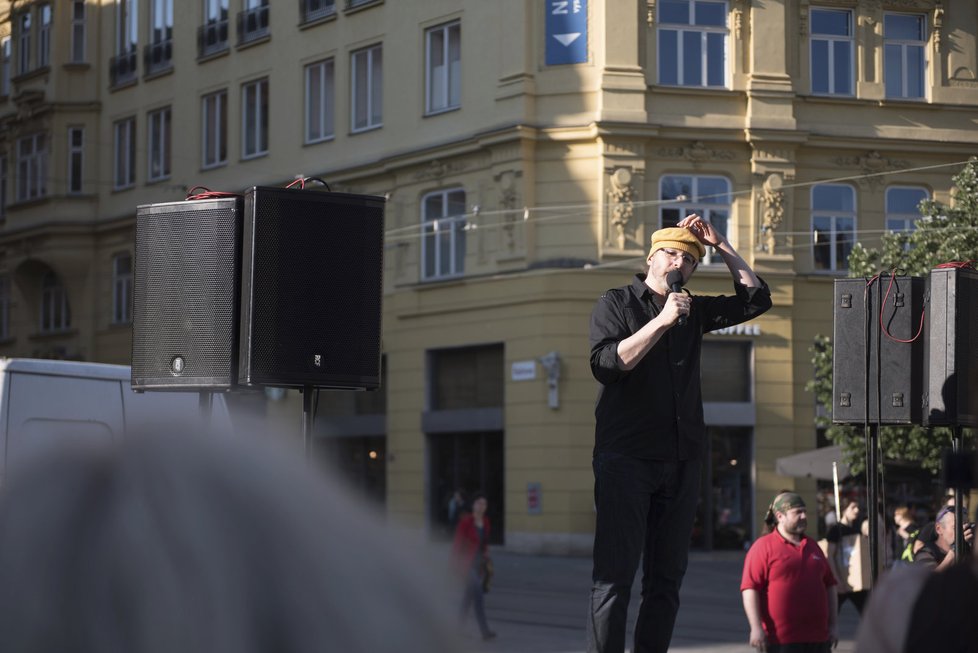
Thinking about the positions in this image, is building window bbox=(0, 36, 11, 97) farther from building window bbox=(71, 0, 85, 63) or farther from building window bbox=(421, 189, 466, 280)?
building window bbox=(421, 189, 466, 280)

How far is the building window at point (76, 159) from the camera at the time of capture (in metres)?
39.7

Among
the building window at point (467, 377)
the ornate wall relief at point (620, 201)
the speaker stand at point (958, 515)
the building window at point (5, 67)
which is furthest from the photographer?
the building window at point (5, 67)

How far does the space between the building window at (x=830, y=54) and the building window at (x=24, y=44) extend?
22.4 meters

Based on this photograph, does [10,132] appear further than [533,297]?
Yes

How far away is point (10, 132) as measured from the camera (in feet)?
136

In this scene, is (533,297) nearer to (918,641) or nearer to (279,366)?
(279,366)

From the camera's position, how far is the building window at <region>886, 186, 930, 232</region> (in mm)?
29245

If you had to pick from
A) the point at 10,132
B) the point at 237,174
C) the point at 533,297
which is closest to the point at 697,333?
the point at 533,297

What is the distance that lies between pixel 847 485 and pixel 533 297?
272 inches

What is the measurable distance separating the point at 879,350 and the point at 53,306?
3572 centimetres

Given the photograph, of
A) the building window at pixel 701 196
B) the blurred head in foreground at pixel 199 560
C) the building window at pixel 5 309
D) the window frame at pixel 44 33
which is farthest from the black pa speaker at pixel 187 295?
the building window at pixel 5 309

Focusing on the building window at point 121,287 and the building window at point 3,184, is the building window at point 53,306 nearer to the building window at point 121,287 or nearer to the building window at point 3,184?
the building window at point 121,287

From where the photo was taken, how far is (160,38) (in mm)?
37844

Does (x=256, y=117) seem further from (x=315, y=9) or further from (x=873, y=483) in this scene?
(x=873, y=483)
